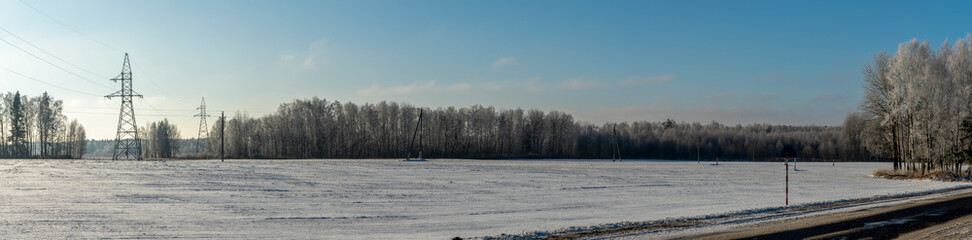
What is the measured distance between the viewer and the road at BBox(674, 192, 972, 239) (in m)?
12.9

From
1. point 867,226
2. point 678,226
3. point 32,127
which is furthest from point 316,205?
point 32,127

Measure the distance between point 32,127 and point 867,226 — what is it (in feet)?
312

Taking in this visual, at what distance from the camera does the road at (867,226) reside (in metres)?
12.9

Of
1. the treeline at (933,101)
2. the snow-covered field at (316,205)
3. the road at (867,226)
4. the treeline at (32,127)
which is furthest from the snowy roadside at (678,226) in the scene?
the treeline at (32,127)

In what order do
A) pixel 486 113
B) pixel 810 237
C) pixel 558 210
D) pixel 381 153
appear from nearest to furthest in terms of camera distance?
pixel 810 237 < pixel 558 210 < pixel 381 153 < pixel 486 113

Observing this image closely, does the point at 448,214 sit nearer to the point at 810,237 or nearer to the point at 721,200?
the point at 810,237

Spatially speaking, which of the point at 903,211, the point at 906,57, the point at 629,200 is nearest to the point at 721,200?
the point at 629,200

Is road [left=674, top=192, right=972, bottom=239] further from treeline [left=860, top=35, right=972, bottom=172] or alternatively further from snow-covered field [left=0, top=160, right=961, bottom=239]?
treeline [left=860, top=35, right=972, bottom=172]

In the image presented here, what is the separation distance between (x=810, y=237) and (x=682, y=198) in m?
14.2

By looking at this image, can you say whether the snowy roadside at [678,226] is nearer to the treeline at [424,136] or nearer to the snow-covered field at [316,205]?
the snow-covered field at [316,205]

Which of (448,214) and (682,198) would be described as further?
(682,198)

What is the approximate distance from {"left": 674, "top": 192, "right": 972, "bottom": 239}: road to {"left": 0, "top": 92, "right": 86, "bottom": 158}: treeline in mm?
77906

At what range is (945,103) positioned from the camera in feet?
153

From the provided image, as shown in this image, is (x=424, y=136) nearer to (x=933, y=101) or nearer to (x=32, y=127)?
(x=32, y=127)
